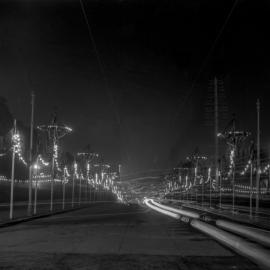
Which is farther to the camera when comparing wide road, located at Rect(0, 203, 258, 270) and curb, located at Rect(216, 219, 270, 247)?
curb, located at Rect(216, 219, 270, 247)

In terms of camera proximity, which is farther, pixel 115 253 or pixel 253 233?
pixel 253 233

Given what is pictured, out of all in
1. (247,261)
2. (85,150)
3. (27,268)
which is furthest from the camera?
(85,150)

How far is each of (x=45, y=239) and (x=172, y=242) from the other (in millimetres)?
4950

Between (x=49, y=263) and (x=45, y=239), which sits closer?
(x=49, y=263)

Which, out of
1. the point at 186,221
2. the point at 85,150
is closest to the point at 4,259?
the point at 186,221

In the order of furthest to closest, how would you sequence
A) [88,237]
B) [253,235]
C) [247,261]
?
[88,237], [253,235], [247,261]

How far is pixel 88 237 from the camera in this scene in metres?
21.2

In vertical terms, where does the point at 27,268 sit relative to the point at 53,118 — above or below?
below

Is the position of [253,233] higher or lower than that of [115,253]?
higher

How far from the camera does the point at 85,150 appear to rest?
313 ft

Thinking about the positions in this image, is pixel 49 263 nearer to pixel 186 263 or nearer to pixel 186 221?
pixel 186 263

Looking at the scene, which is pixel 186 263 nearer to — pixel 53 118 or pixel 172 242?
pixel 172 242

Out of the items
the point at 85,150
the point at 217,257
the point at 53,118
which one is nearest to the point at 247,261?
the point at 217,257

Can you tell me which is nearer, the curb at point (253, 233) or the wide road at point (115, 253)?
the wide road at point (115, 253)
